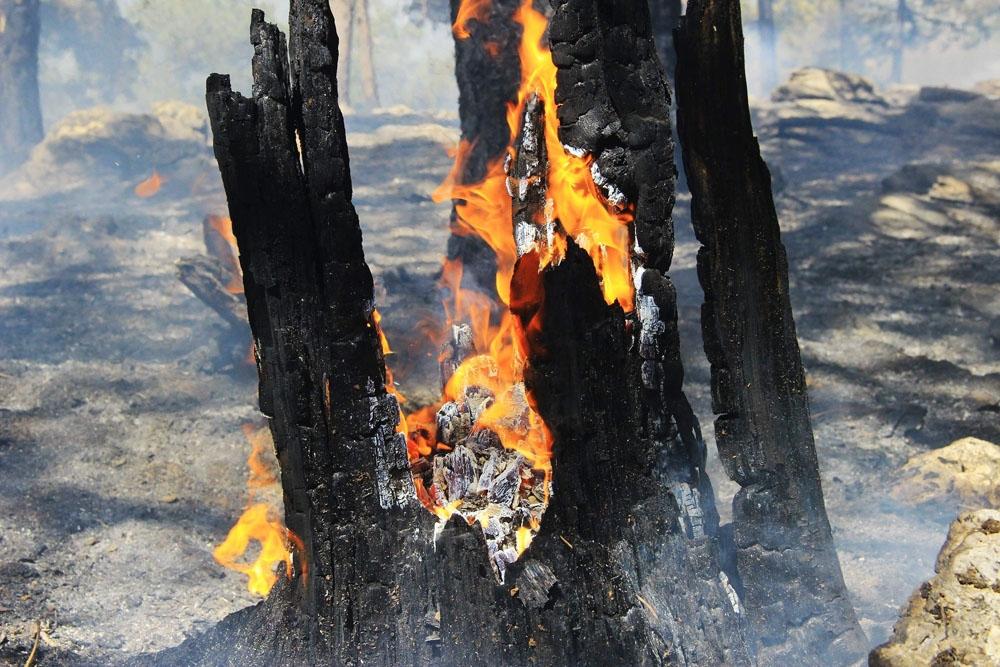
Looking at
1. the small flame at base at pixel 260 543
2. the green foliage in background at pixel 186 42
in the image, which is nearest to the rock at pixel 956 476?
the small flame at base at pixel 260 543

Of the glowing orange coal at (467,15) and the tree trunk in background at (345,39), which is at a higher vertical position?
the tree trunk in background at (345,39)

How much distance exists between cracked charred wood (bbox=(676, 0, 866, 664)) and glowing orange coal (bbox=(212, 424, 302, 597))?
74.3 inches

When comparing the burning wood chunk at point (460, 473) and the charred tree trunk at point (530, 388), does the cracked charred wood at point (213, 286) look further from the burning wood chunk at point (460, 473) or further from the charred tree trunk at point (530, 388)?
the charred tree trunk at point (530, 388)

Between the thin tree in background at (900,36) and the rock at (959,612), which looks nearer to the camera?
the rock at (959,612)

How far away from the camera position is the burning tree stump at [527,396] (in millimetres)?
3316

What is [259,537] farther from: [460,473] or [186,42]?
[186,42]

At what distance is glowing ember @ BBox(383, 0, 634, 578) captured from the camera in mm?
3553

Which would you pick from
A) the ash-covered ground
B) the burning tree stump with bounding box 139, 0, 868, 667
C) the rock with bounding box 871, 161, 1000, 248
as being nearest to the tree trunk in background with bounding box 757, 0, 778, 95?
the ash-covered ground

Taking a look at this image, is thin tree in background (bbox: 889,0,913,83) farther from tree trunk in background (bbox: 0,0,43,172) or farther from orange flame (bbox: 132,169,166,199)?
tree trunk in background (bbox: 0,0,43,172)

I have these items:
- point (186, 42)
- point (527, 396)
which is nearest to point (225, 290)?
point (527, 396)

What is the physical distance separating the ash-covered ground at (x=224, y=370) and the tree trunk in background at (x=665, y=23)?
7.90 feet

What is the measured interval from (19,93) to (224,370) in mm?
19880

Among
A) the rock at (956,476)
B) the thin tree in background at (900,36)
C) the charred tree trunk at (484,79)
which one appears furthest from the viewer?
the thin tree in background at (900,36)

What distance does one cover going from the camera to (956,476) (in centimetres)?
532
